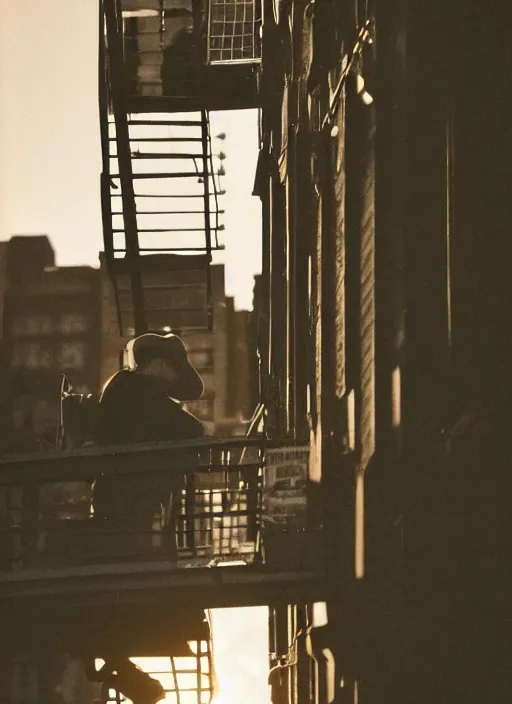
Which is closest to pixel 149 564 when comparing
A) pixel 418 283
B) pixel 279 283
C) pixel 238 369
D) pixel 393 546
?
pixel 393 546

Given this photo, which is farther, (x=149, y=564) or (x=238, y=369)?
(x=238, y=369)

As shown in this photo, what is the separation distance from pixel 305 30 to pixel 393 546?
6.61 meters

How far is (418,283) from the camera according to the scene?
6.96 meters

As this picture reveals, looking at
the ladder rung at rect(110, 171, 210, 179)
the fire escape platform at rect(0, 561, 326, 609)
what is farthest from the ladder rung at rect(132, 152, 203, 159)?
the fire escape platform at rect(0, 561, 326, 609)

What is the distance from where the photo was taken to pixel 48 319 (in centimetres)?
5159

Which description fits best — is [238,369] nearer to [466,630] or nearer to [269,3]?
[269,3]

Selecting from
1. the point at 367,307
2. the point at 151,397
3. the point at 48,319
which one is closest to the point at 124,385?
the point at 151,397

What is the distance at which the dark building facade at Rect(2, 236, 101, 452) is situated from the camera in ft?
150

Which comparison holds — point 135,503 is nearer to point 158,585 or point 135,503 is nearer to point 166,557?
point 166,557

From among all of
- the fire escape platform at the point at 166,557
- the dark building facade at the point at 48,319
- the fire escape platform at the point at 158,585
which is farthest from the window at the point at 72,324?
the fire escape platform at the point at 158,585

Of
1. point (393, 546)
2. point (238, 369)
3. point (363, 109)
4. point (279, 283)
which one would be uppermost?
point (238, 369)

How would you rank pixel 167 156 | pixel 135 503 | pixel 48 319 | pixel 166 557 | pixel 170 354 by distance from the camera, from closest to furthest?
pixel 166 557, pixel 135 503, pixel 170 354, pixel 167 156, pixel 48 319

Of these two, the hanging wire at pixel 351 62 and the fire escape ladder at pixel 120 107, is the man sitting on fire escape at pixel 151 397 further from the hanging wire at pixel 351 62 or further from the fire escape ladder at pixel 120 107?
the fire escape ladder at pixel 120 107

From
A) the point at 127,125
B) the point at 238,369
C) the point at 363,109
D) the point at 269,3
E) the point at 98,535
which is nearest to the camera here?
the point at 363,109
